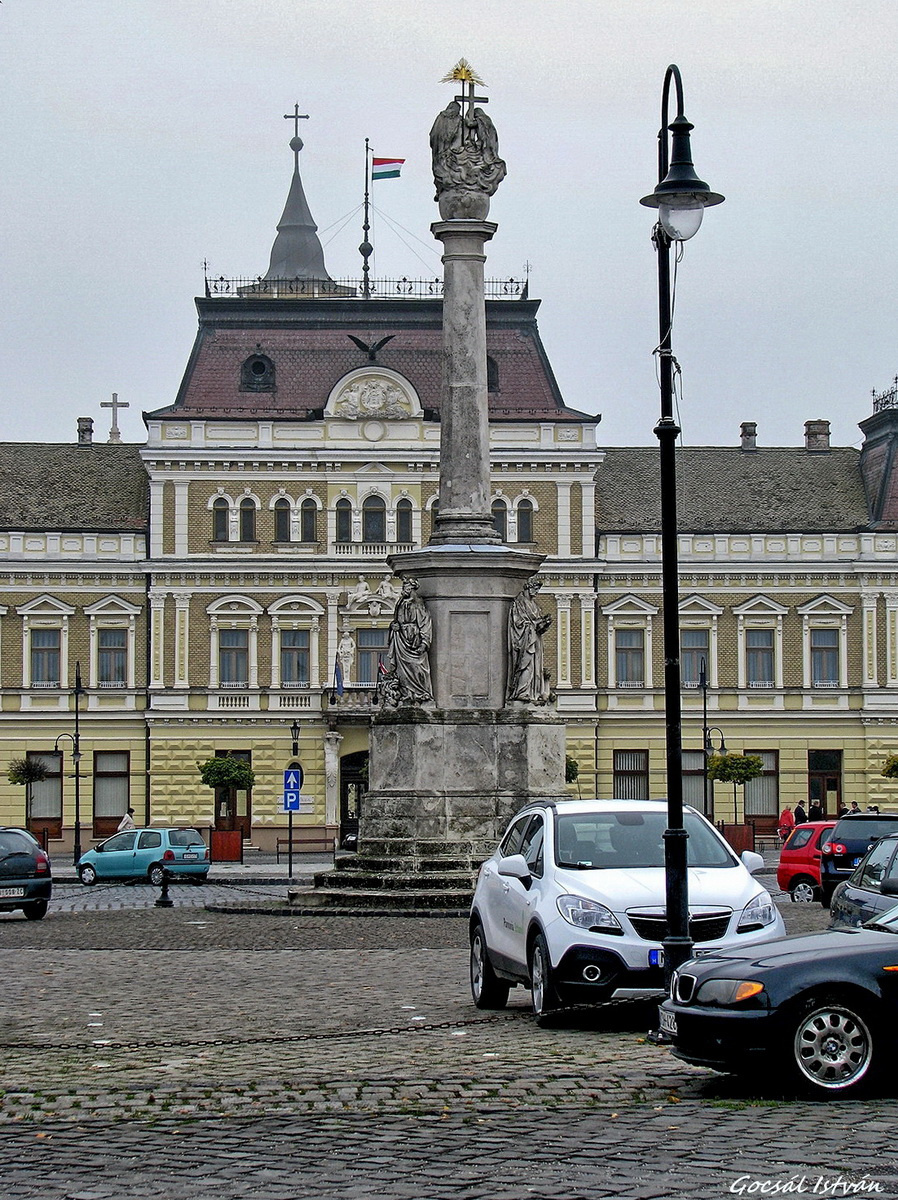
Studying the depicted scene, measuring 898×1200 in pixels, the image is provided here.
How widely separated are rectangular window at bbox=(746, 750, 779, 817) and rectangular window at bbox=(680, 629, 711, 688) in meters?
2.90

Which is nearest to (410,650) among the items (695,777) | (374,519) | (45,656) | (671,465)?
(671,465)

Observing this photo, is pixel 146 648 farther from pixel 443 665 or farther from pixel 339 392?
pixel 443 665

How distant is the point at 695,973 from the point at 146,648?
53225 mm

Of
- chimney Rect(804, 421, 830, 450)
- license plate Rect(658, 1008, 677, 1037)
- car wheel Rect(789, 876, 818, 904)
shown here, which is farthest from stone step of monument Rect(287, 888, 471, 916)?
chimney Rect(804, 421, 830, 450)

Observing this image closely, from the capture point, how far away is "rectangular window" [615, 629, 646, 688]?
6562cm

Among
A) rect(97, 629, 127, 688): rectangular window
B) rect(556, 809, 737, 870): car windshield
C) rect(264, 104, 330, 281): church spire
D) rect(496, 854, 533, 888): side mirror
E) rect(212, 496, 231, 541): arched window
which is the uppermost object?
rect(264, 104, 330, 281): church spire

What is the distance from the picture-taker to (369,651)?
64.2 meters

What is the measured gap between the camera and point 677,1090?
1135 cm

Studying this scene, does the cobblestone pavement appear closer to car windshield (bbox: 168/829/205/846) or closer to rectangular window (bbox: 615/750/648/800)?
car windshield (bbox: 168/829/205/846)

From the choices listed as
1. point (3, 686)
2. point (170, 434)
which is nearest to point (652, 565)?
point (170, 434)

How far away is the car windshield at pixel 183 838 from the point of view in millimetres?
43906

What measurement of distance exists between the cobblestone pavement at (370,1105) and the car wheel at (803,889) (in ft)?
47.8

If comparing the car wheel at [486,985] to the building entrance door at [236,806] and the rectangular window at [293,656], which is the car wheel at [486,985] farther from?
the rectangular window at [293,656]

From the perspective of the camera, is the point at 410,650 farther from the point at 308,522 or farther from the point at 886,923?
the point at 308,522
